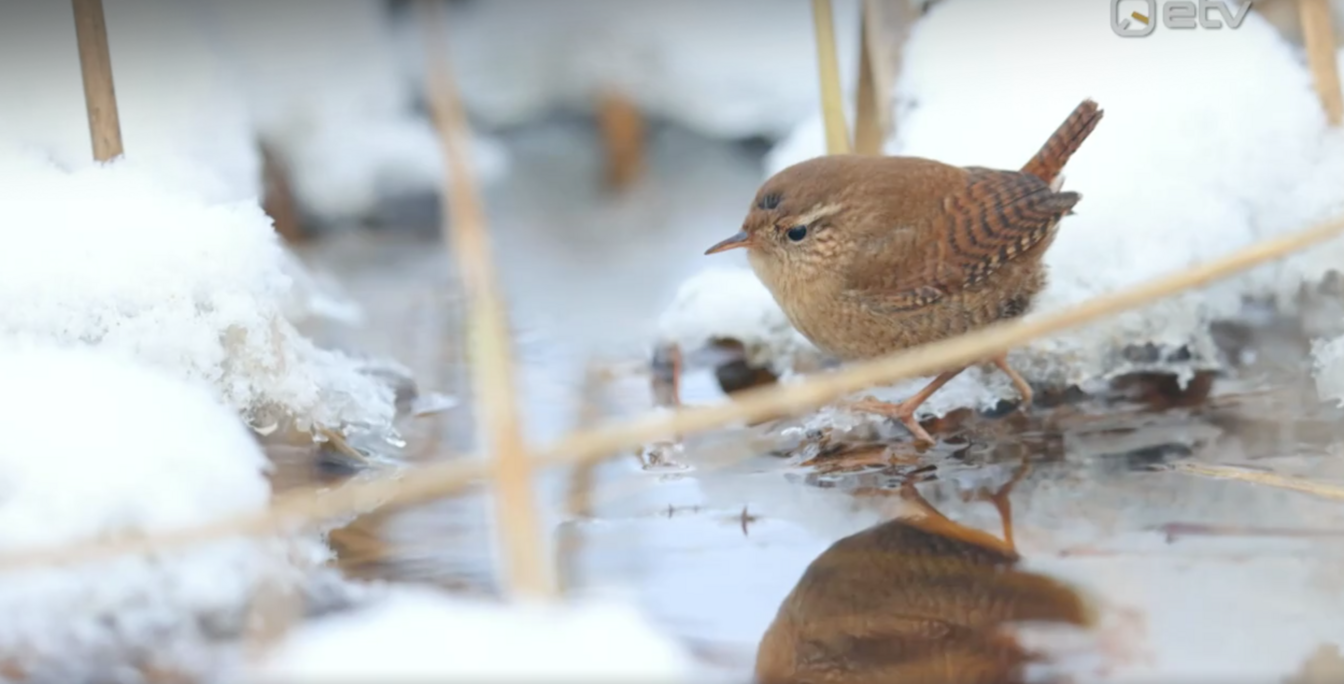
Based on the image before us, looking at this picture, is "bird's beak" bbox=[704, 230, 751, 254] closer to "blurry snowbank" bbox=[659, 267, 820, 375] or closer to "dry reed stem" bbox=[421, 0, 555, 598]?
Answer: "blurry snowbank" bbox=[659, 267, 820, 375]

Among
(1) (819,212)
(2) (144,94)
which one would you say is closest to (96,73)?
(2) (144,94)

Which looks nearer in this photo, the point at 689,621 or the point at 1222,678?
the point at 1222,678

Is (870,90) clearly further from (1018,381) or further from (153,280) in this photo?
(153,280)

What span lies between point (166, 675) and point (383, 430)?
4.53ft

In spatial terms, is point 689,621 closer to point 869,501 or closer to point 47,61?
point 869,501

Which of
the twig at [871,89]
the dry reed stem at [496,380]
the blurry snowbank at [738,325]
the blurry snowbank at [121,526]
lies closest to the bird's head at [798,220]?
the blurry snowbank at [738,325]

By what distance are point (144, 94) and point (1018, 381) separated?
→ 2481 mm

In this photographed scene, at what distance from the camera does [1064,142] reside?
357 cm

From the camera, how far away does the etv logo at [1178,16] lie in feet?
13.2

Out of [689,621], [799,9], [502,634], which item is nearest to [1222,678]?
[689,621]

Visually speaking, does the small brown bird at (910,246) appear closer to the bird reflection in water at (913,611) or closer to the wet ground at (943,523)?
the wet ground at (943,523)

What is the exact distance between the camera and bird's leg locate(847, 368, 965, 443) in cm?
324

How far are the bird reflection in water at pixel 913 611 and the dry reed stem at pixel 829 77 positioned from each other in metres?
1.81

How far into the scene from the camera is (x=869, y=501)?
274 cm
